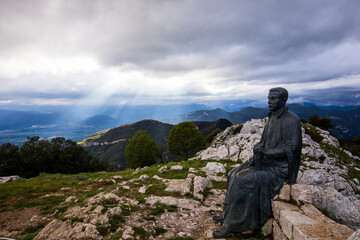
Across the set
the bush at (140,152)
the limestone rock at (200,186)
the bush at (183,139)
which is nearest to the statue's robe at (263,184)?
the limestone rock at (200,186)

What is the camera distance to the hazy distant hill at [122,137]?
120 m

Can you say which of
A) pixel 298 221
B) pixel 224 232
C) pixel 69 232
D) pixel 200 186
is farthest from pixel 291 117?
pixel 69 232

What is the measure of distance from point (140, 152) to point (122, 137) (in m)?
134

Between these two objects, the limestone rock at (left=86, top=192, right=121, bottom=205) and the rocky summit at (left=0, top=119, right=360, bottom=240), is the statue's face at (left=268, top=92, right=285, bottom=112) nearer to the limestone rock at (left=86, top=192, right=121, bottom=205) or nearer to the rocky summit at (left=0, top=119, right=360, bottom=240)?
the rocky summit at (left=0, top=119, right=360, bottom=240)

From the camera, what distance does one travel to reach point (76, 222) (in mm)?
6281

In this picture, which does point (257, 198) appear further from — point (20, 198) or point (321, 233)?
point (20, 198)

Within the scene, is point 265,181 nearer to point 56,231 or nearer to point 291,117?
point 291,117

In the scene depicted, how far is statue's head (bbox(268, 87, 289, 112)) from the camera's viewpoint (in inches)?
201

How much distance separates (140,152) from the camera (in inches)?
1201

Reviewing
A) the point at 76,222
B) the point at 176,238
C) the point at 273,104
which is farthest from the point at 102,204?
the point at 273,104

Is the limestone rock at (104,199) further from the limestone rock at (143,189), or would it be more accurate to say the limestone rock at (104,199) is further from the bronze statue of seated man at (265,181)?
the bronze statue of seated man at (265,181)

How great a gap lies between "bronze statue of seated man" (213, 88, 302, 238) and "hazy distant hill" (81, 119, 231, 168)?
10739cm

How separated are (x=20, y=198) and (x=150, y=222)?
356 inches

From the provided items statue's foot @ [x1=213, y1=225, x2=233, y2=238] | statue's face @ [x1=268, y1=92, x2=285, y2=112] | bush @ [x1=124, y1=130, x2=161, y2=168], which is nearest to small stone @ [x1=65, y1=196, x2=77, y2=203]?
statue's foot @ [x1=213, y1=225, x2=233, y2=238]
